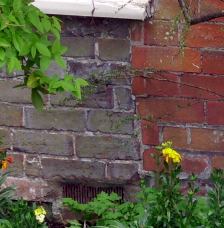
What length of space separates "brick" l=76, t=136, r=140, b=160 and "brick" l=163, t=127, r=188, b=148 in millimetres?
142

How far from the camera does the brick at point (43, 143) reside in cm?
310

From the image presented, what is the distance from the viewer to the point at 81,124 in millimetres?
3059

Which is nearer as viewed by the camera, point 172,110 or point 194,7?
point 194,7

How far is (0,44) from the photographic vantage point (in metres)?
1.89

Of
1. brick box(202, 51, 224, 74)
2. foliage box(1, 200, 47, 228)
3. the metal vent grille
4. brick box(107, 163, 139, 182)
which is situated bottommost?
foliage box(1, 200, 47, 228)

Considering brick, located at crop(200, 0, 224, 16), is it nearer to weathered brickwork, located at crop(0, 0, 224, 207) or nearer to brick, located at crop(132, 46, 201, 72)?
weathered brickwork, located at crop(0, 0, 224, 207)

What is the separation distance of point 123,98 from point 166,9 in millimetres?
423

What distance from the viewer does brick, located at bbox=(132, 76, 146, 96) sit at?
2.94 metres

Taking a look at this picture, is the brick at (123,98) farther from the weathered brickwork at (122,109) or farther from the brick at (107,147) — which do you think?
the brick at (107,147)

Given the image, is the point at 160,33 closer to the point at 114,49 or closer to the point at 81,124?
the point at 114,49

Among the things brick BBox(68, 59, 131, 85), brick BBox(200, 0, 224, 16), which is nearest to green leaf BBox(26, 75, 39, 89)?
brick BBox(68, 59, 131, 85)

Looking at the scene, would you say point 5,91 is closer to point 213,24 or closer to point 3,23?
point 213,24

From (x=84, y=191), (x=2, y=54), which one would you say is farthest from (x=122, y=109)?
(x=2, y=54)

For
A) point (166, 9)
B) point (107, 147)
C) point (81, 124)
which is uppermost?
point (166, 9)
